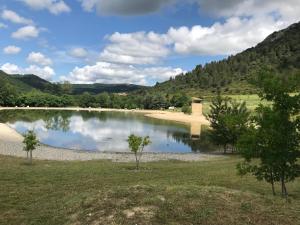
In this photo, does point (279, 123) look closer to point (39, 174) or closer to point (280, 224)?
point (280, 224)

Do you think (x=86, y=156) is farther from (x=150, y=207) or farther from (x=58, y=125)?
(x=58, y=125)

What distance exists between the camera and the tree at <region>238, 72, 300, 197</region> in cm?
2019

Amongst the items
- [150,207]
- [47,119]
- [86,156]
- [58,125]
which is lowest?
[86,156]

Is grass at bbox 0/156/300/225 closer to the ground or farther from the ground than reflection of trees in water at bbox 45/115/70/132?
farther from the ground

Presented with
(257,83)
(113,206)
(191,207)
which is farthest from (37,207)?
(257,83)

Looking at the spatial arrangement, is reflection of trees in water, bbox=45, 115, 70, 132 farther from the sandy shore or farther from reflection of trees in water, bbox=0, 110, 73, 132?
the sandy shore

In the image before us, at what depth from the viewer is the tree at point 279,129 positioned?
66.2ft

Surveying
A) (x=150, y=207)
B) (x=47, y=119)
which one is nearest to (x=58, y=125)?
(x=47, y=119)

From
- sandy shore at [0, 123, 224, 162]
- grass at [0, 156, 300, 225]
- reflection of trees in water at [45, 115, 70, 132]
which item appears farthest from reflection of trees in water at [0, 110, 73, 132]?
grass at [0, 156, 300, 225]

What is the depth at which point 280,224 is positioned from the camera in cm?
1494

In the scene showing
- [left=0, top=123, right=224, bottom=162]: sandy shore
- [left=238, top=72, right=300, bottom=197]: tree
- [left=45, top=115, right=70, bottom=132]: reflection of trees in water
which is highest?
[left=238, top=72, right=300, bottom=197]: tree

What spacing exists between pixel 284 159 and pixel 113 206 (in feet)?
31.5

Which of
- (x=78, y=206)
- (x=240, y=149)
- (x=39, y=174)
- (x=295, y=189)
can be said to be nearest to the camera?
(x=78, y=206)

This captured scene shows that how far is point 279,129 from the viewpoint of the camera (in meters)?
20.2
